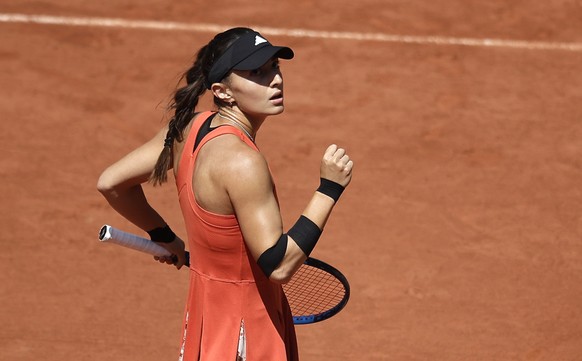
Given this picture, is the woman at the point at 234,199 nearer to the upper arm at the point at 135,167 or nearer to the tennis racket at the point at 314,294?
the upper arm at the point at 135,167

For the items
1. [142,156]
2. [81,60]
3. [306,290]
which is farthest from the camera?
[81,60]

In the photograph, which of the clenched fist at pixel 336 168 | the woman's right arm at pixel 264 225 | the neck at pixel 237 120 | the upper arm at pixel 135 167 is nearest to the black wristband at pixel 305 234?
the woman's right arm at pixel 264 225

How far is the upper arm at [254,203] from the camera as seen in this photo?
3.94 metres

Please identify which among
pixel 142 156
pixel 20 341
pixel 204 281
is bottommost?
pixel 20 341

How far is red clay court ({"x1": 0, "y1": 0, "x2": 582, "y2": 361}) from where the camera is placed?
276 inches

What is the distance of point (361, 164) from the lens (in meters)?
8.68

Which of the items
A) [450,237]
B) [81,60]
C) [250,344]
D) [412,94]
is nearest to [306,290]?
[250,344]

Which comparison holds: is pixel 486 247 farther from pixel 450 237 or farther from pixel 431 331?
pixel 431 331

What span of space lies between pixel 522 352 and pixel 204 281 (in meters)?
3.17

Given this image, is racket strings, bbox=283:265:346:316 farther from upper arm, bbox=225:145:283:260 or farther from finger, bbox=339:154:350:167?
upper arm, bbox=225:145:283:260

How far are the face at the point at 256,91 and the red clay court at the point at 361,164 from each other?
290cm

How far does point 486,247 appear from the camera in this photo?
306 inches

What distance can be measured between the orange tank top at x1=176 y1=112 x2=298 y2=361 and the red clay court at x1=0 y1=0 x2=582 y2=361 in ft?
7.95

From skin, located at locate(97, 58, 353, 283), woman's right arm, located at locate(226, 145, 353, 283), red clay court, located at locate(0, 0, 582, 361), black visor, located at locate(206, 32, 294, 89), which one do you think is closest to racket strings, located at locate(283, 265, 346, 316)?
red clay court, located at locate(0, 0, 582, 361)
